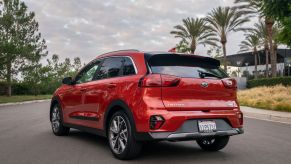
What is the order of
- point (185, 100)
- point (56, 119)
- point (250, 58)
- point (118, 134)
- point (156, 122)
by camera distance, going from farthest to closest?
point (250, 58) < point (56, 119) < point (118, 134) < point (185, 100) < point (156, 122)

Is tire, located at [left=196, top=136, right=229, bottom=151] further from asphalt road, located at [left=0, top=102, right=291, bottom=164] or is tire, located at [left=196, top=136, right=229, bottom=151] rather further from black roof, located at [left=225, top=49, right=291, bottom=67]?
black roof, located at [left=225, top=49, right=291, bottom=67]

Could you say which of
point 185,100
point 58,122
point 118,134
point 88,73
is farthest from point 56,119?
point 185,100

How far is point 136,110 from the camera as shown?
19.9 feet

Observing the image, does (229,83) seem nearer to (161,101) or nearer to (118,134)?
(161,101)

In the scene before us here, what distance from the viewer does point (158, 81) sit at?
604 cm

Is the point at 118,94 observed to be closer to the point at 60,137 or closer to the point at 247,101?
the point at 60,137

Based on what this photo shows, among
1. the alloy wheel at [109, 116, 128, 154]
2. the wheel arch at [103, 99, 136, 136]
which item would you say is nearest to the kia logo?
the wheel arch at [103, 99, 136, 136]

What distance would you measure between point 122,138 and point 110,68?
1.44 m

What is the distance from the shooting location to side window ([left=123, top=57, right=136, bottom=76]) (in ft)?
21.6

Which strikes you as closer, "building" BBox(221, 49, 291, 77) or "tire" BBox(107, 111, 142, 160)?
"tire" BBox(107, 111, 142, 160)

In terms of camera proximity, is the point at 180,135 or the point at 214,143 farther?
the point at 214,143

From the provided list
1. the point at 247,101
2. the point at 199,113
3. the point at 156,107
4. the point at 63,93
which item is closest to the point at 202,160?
the point at 199,113

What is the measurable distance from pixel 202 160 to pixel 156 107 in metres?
1.24

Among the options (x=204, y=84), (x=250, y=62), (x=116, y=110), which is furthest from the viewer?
(x=250, y=62)
